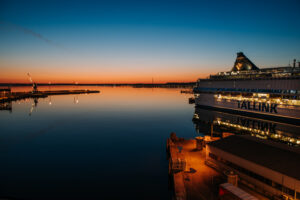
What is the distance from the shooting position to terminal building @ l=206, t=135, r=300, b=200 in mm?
11000

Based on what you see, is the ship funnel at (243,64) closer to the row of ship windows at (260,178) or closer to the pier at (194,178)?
the pier at (194,178)

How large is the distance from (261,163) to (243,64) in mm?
78187

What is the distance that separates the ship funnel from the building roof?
72.1 metres

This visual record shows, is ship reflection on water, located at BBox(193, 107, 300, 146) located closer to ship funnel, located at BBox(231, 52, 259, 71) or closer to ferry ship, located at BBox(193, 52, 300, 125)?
ferry ship, located at BBox(193, 52, 300, 125)

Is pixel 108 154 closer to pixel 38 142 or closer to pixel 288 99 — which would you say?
pixel 38 142

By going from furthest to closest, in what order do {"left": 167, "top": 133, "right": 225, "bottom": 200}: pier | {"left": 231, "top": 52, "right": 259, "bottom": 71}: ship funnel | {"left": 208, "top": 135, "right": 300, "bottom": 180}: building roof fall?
{"left": 231, "top": 52, "right": 259, "bottom": 71}: ship funnel, {"left": 167, "top": 133, "right": 225, "bottom": 200}: pier, {"left": 208, "top": 135, "right": 300, "bottom": 180}: building roof

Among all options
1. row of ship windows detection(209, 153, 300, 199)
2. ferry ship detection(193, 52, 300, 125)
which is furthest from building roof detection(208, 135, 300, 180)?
ferry ship detection(193, 52, 300, 125)

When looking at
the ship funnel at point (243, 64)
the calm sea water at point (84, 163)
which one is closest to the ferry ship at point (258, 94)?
the ship funnel at point (243, 64)

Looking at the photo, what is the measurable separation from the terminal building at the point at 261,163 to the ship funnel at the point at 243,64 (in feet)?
237

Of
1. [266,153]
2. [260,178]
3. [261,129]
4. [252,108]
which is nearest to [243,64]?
[252,108]

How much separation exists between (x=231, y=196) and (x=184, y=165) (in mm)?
5117

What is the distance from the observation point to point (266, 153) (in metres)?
13.7

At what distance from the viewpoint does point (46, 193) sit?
16.9m

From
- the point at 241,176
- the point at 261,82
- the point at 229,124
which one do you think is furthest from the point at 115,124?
the point at 261,82
